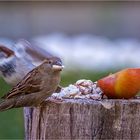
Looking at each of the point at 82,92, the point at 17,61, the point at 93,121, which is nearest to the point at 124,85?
the point at 82,92

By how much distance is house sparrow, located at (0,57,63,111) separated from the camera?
3.36 metres

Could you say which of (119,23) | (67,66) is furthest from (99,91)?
(119,23)

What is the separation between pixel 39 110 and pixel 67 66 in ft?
13.4

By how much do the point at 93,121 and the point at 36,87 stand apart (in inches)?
21.5

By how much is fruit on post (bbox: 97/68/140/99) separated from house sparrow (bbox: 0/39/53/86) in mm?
647

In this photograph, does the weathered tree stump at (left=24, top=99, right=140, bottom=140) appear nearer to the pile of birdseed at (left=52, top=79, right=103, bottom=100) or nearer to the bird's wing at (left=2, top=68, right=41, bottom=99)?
the pile of birdseed at (left=52, top=79, right=103, bottom=100)

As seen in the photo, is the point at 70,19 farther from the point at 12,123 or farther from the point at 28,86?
the point at 28,86

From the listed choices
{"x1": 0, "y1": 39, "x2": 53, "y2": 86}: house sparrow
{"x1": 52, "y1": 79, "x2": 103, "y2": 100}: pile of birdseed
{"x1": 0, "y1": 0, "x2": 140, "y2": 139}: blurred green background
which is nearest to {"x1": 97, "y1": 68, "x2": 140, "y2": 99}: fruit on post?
{"x1": 52, "y1": 79, "x2": 103, "y2": 100}: pile of birdseed

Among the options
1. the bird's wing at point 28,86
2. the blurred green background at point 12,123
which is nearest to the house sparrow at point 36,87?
the bird's wing at point 28,86

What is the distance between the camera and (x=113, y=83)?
10.6 feet

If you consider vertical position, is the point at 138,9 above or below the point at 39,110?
above

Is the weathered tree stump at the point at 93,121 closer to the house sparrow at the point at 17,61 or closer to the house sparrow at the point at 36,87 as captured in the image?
the house sparrow at the point at 36,87

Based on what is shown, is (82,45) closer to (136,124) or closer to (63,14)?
(63,14)

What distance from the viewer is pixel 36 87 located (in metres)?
3.40
